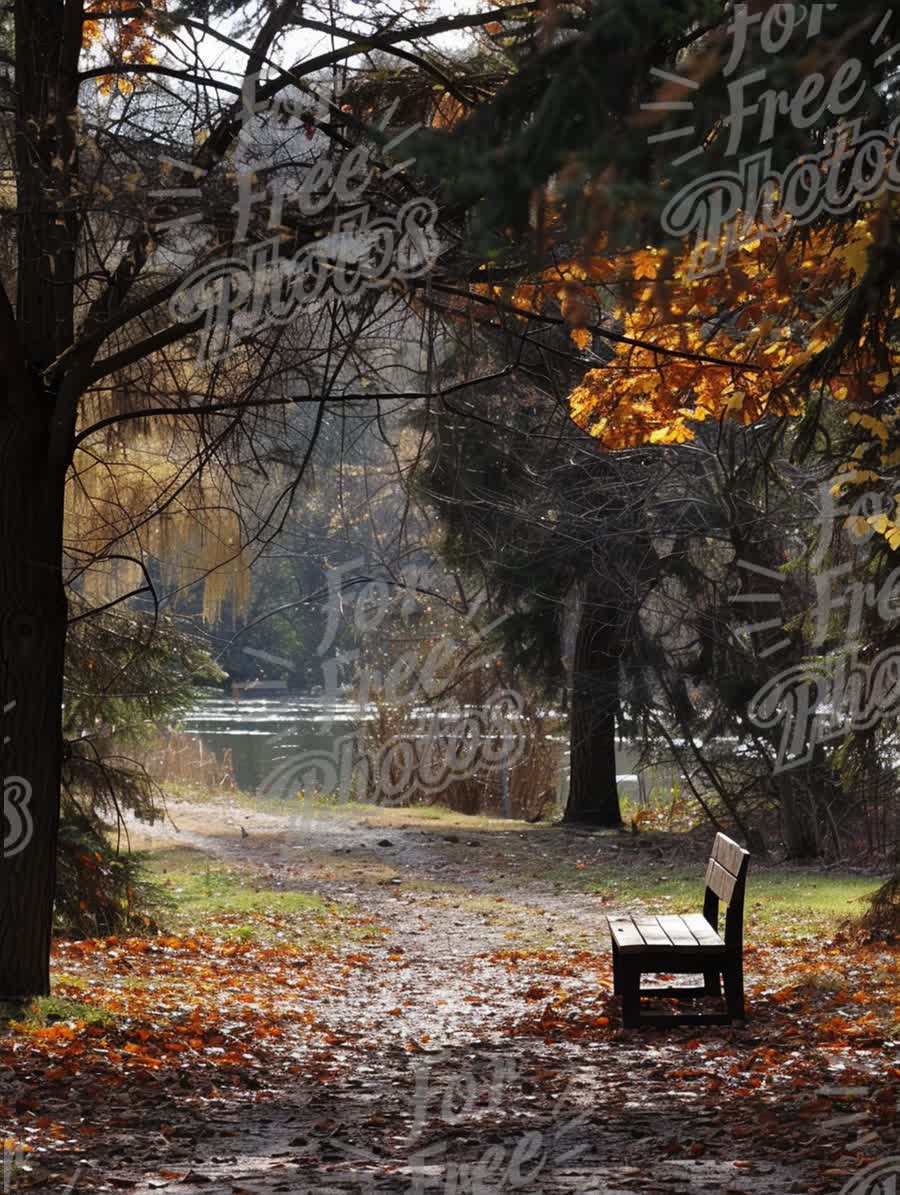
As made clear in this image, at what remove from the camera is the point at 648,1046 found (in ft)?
19.6

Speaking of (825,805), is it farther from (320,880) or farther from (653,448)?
(320,880)

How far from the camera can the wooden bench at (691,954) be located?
6.04 m

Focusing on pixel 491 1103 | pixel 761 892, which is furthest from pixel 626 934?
pixel 761 892

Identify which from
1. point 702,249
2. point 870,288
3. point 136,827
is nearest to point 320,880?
point 136,827

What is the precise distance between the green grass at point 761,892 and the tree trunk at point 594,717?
203 centimetres

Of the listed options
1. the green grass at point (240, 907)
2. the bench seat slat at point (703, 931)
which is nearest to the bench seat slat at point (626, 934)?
the bench seat slat at point (703, 931)

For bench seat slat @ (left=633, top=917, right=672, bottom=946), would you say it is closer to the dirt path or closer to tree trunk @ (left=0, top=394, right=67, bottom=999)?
the dirt path

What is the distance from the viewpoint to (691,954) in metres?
6.07

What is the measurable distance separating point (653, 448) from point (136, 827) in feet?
23.1

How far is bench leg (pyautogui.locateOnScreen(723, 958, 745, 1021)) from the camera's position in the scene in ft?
20.1

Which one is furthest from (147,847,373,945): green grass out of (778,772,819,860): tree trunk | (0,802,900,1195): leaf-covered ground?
(778,772,819,860): tree trunk

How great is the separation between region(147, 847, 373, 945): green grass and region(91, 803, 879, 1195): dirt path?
58 cm

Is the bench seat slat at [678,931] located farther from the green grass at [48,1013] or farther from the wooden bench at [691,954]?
the green grass at [48,1013]

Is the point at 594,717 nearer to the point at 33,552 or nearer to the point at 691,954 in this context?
the point at 691,954
